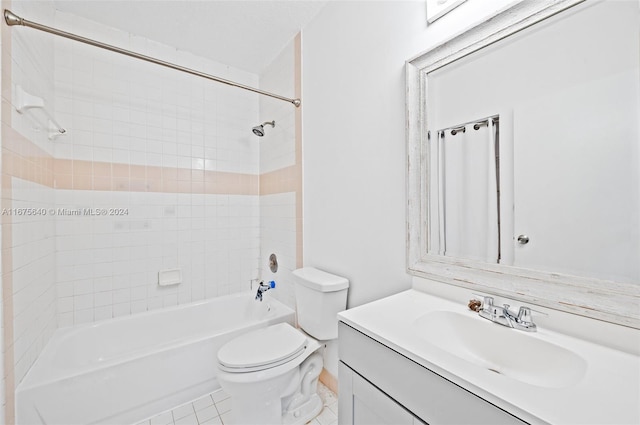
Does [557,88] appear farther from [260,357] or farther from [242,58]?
[242,58]

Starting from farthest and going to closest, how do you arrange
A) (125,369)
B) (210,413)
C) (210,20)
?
(210,20)
(210,413)
(125,369)

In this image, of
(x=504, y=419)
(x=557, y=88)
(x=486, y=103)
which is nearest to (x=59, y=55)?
(x=486, y=103)

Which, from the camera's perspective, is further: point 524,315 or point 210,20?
point 210,20

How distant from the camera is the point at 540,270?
83 centimetres

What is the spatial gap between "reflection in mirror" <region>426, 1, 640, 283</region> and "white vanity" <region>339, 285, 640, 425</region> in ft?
0.64

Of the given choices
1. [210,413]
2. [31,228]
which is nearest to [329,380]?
[210,413]

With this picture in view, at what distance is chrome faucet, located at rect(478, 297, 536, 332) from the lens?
80 centimetres

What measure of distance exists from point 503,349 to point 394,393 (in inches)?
14.4

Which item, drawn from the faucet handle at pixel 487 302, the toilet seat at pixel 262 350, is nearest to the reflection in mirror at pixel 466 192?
the faucet handle at pixel 487 302

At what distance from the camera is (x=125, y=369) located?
142 cm

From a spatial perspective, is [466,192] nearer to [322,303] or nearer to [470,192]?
[470,192]

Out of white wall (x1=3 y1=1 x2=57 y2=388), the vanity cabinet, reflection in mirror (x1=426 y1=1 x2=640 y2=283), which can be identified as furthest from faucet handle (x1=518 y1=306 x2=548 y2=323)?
white wall (x1=3 y1=1 x2=57 y2=388)

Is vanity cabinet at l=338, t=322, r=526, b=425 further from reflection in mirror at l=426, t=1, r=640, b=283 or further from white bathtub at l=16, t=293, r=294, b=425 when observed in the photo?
white bathtub at l=16, t=293, r=294, b=425

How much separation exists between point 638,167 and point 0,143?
2109 mm
